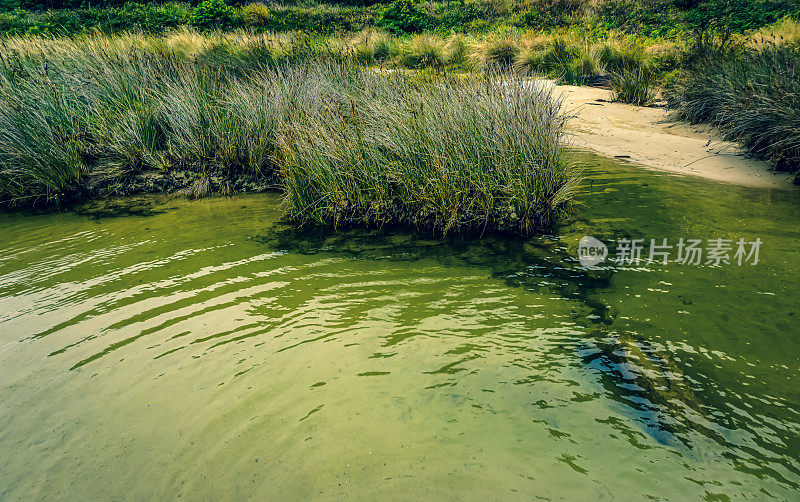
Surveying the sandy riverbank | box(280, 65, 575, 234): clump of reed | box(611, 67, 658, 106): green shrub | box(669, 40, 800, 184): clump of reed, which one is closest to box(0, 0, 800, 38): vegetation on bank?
box(611, 67, 658, 106): green shrub

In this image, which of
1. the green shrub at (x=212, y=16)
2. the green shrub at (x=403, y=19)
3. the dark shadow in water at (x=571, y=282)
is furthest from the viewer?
the green shrub at (x=403, y=19)

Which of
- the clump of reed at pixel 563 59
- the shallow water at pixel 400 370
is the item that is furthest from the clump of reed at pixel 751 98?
the clump of reed at pixel 563 59

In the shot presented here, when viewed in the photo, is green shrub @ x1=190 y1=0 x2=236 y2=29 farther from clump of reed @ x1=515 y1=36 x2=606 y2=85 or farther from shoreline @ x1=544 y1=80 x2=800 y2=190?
shoreline @ x1=544 y1=80 x2=800 y2=190

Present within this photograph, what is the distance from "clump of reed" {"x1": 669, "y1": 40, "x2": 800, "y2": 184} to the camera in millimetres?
6004

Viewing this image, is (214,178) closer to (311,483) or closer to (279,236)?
(279,236)

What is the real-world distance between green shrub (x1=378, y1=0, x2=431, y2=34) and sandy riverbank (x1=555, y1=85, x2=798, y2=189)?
1198 centimetres

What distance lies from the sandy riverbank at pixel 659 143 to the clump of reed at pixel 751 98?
0.63 feet

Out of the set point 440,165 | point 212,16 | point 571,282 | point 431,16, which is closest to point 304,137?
point 440,165

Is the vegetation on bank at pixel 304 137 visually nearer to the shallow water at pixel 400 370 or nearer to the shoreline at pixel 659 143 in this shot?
the shallow water at pixel 400 370

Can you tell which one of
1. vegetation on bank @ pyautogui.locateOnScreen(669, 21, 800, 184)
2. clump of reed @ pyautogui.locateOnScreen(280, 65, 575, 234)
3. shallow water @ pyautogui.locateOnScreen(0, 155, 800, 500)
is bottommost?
shallow water @ pyautogui.locateOnScreen(0, 155, 800, 500)

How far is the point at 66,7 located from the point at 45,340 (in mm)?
32473

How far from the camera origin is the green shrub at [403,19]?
788 inches

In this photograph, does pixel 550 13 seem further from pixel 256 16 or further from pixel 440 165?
pixel 440 165

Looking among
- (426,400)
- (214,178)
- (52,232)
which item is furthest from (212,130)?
(426,400)
